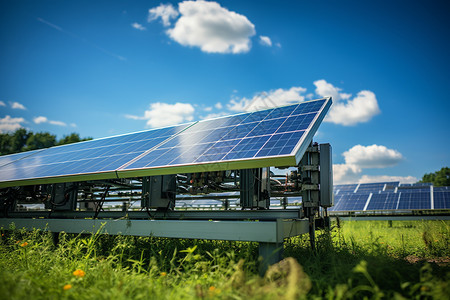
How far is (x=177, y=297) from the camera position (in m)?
2.38

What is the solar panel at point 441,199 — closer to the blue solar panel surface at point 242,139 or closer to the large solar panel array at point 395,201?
the large solar panel array at point 395,201

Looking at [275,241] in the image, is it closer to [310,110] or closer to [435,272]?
[435,272]

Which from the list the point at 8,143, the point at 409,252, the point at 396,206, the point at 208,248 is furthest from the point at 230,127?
the point at 8,143

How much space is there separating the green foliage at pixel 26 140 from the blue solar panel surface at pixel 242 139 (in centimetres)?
4823

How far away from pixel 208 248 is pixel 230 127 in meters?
2.32

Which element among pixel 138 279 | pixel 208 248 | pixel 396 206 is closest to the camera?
pixel 138 279

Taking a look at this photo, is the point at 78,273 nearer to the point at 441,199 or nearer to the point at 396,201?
the point at 396,201

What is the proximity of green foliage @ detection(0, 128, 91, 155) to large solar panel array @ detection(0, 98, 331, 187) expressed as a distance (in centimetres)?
4686

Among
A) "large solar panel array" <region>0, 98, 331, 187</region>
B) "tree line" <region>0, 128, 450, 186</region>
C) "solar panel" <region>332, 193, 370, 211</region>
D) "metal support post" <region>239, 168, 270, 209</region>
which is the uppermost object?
"tree line" <region>0, 128, 450, 186</region>

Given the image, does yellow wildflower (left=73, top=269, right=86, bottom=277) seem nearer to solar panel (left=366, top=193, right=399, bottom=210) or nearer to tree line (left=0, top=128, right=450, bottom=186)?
solar panel (left=366, top=193, right=399, bottom=210)

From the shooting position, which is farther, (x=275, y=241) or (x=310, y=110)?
(x=310, y=110)

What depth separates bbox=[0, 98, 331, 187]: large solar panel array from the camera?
3889 millimetres

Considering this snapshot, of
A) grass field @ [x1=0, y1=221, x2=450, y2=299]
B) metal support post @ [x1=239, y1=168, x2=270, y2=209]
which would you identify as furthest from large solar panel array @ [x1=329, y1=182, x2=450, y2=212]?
grass field @ [x1=0, y1=221, x2=450, y2=299]

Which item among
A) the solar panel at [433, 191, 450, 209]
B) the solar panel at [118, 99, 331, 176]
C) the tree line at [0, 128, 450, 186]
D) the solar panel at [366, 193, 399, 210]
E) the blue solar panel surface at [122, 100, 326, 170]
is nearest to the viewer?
the solar panel at [118, 99, 331, 176]
